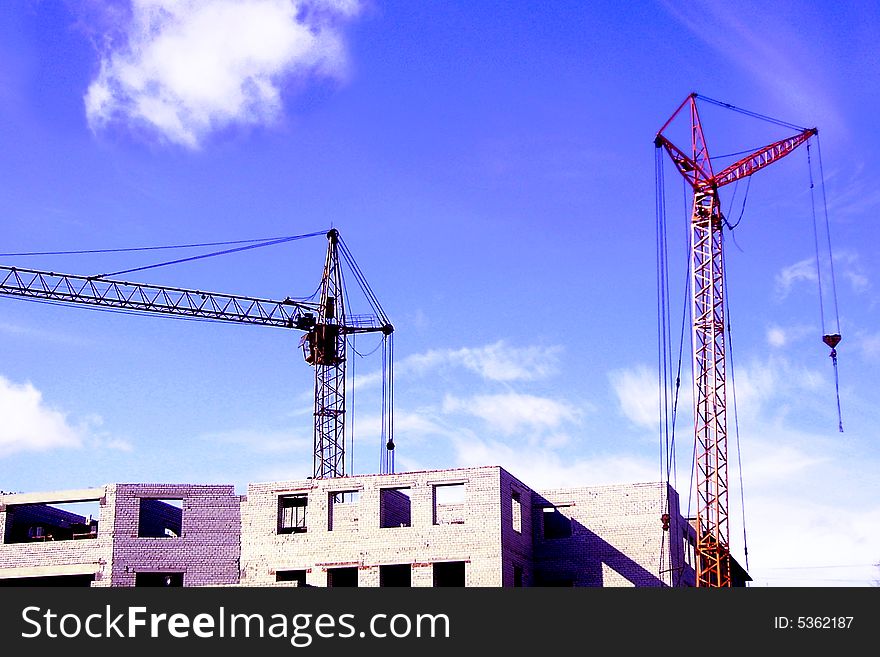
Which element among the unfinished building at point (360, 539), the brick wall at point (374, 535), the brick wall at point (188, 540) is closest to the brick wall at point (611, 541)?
the unfinished building at point (360, 539)

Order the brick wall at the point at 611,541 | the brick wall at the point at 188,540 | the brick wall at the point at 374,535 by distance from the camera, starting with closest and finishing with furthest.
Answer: the brick wall at the point at 374,535 → the brick wall at the point at 188,540 → the brick wall at the point at 611,541

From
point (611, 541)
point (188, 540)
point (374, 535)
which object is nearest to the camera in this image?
point (374, 535)

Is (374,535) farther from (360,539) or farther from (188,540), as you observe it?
(188,540)

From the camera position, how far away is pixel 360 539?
5156 cm

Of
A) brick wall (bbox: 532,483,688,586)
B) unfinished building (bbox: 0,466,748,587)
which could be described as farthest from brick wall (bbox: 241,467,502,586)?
brick wall (bbox: 532,483,688,586)

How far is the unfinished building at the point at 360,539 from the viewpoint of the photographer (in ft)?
167

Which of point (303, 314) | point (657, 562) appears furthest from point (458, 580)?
point (303, 314)

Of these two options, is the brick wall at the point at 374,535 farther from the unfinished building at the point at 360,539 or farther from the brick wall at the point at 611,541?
the brick wall at the point at 611,541

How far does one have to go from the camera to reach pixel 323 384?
79.0m

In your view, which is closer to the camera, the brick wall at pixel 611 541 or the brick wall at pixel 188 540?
the brick wall at pixel 188 540

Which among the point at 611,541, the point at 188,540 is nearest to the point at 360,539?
the point at 188,540
